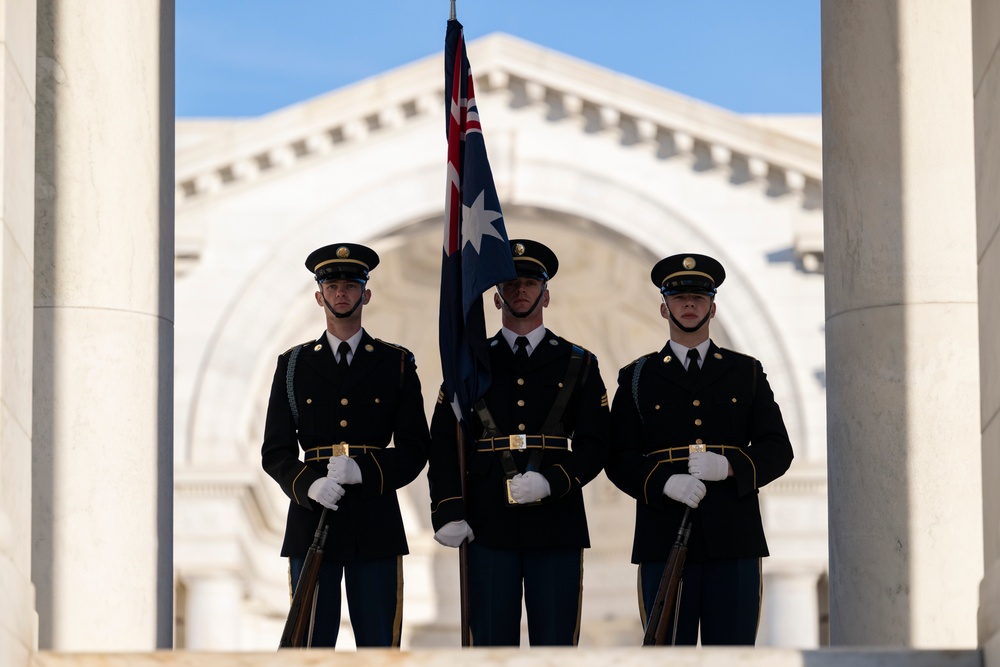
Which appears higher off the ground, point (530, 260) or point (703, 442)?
point (530, 260)

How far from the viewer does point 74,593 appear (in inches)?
317

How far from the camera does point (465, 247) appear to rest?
29.5ft

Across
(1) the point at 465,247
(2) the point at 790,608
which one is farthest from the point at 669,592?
(2) the point at 790,608

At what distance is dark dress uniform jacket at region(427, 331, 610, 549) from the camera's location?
28.0 feet

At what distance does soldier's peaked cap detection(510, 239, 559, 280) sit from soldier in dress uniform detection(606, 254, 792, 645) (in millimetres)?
492

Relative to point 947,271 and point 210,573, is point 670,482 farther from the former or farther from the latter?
point 210,573

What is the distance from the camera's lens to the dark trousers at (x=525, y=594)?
332 inches

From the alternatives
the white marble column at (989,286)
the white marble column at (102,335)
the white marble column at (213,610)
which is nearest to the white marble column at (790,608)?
the white marble column at (213,610)

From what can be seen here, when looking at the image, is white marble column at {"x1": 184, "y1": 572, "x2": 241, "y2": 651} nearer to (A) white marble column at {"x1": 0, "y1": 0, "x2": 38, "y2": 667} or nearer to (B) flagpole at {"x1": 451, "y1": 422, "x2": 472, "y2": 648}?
(B) flagpole at {"x1": 451, "y1": 422, "x2": 472, "y2": 648}

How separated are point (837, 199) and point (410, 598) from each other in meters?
21.9

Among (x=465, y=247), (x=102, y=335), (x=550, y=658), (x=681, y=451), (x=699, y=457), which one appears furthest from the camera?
(x=465, y=247)

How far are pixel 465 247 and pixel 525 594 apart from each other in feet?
5.11

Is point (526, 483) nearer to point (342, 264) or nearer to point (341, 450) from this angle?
point (341, 450)

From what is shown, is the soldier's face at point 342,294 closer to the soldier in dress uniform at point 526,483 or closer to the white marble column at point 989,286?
the soldier in dress uniform at point 526,483
